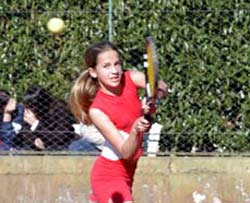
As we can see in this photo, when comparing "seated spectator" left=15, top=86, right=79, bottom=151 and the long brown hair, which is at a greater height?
the long brown hair

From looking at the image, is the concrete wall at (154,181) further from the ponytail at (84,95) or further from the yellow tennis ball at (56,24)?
the ponytail at (84,95)

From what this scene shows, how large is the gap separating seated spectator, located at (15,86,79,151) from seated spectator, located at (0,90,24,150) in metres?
0.06

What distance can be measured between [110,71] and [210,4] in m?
4.02

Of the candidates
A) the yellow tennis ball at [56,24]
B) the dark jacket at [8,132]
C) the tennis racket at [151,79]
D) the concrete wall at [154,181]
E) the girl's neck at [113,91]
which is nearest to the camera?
the tennis racket at [151,79]

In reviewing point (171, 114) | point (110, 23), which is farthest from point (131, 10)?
point (171, 114)

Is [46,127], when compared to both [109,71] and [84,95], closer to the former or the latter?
[84,95]

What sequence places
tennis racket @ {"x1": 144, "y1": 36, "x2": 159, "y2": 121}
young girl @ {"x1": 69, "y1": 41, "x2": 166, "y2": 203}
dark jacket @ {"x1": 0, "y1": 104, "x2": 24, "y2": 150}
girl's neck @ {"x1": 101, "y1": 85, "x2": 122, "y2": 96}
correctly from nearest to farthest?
tennis racket @ {"x1": 144, "y1": 36, "x2": 159, "y2": 121} < young girl @ {"x1": 69, "y1": 41, "x2": 166, "y2": 203} < girl's neck @ {"x1": 101, "y1": 85, "x2": 122, "y2": 96} < dark jacket @ {"x1": 0, "y1": 104, "x2": 24, "y2": 150}

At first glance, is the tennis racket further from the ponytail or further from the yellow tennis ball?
the yellow tennis ball

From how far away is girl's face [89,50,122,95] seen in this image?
7016mm

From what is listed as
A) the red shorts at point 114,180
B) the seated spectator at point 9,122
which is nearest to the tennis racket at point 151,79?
the red shorts at point 114,180

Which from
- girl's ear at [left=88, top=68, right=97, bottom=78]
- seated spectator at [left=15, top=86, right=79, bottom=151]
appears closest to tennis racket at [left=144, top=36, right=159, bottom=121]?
girl's ear at [left=88, top=68, right=97, bottom=78]

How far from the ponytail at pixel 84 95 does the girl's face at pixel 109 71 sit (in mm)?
111

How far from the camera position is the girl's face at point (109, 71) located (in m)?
7.02

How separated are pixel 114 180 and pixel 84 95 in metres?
0.65
